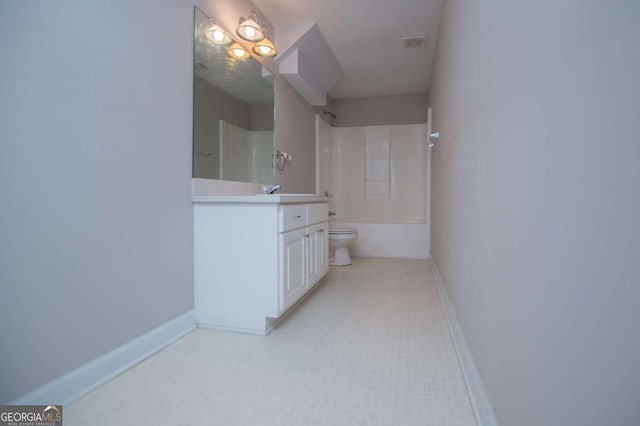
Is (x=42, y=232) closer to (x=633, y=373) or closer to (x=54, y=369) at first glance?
(x=54, y=369)

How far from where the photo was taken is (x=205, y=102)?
1.96 metres

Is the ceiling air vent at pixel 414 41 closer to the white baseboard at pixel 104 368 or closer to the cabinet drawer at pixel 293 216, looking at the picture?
the cabinet drawer at pixel 293 216

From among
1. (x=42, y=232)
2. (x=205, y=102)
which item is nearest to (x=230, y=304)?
(x=42, y=232)

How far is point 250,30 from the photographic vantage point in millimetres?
2229

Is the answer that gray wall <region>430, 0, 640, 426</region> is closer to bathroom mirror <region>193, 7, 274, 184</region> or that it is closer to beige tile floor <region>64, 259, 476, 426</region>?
beige tile floor <region>64, 259, 476, 426</region>

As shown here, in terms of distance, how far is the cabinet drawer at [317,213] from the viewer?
233cm

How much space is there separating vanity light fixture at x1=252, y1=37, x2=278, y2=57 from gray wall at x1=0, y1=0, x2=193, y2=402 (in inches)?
27.3

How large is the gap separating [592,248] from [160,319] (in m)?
1.74

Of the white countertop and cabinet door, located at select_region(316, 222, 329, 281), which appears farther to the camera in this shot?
cabinet door, located at select_region(316, 222, 329, 281)

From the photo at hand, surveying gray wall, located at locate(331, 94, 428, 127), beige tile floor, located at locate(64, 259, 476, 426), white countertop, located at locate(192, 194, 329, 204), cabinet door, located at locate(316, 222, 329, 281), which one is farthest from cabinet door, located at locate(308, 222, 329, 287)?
gray wall, located at locate(331, 94, 428, 127)

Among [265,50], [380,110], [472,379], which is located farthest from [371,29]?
[472,379]

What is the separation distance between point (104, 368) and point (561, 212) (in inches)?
64.4

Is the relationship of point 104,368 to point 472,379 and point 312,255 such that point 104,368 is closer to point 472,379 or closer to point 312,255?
point 312,255

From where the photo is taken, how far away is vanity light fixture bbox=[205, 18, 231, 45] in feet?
6.53
